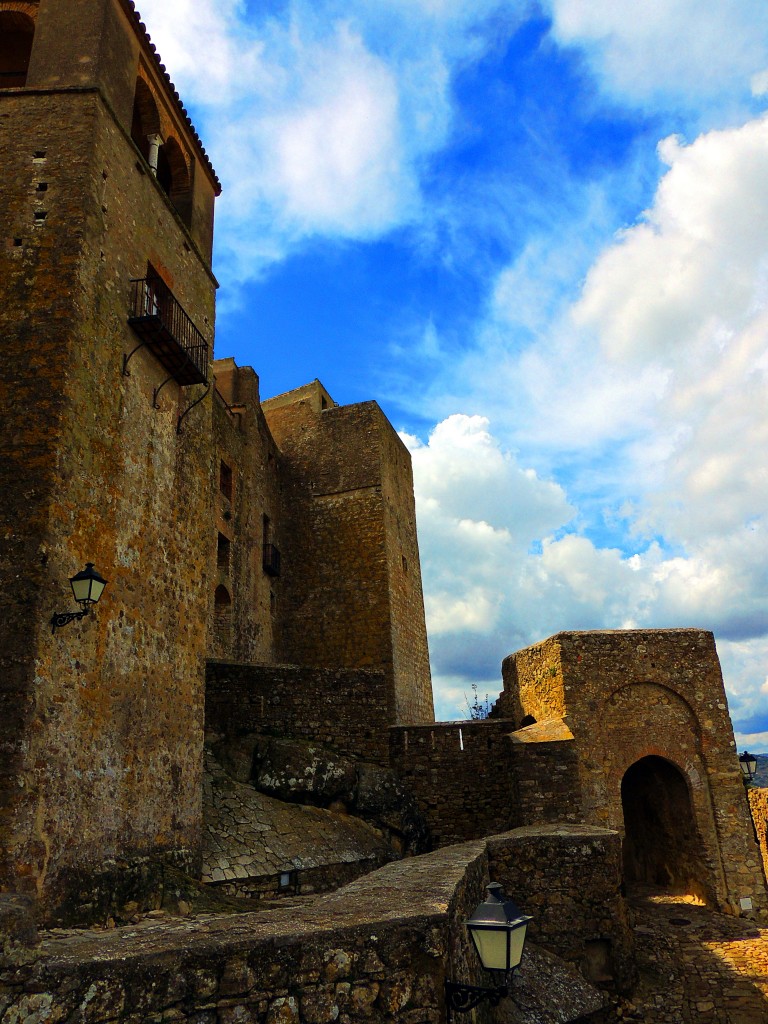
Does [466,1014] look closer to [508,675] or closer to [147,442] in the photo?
[147,442]

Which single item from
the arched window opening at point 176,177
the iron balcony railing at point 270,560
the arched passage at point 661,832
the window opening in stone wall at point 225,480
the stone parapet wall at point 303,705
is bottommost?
the arched passage at point 661,832

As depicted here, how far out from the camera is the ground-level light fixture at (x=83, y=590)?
7.12 metres

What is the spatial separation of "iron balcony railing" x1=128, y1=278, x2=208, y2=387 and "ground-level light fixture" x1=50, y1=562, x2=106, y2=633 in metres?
3.92

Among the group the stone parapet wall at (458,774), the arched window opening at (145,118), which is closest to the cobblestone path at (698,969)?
the stone parapet wall at (458,774)

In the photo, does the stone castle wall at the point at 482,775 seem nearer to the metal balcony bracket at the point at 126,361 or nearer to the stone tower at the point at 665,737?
the stone tower at the point at 665,737

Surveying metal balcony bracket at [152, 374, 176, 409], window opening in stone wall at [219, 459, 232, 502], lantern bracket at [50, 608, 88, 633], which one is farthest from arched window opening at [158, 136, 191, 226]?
lantern bracket at [50, 608, 88, 633]

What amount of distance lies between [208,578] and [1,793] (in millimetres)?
5142

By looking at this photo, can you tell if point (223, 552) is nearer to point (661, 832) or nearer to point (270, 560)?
point (270, 560)

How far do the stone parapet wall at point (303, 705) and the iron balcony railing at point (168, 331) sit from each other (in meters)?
5.71

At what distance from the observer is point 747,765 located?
548 inches

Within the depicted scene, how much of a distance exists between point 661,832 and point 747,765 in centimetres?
257

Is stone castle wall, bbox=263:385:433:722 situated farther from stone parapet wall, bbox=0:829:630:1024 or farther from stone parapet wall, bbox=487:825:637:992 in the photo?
stone parapet wall, bbox=0:829:630:1024

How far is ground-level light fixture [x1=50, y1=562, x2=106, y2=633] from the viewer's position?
7117mm

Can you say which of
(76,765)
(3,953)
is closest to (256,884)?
(76,765)
